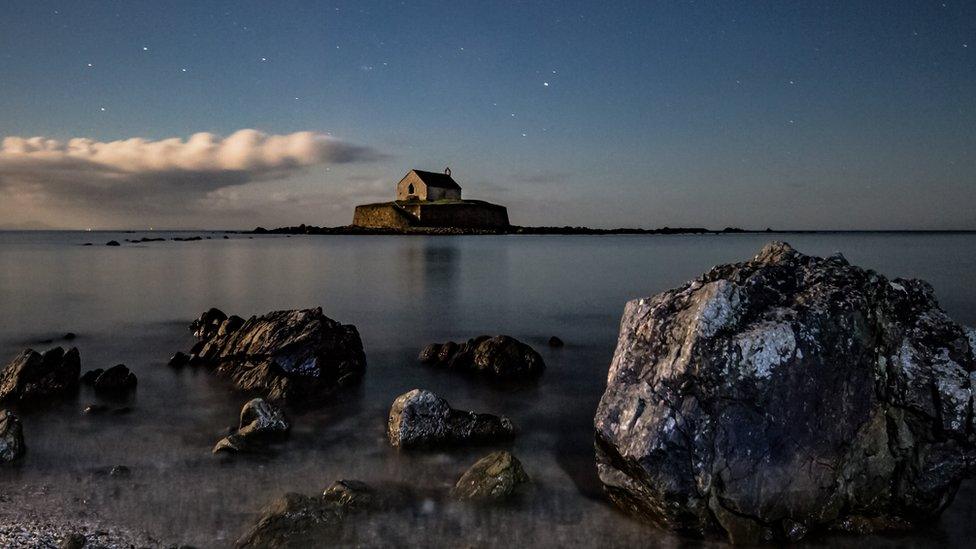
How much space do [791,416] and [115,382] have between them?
30.8 ft

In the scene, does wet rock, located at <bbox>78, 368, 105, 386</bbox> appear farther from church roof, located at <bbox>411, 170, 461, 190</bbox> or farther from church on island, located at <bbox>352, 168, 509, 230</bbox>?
church roof, located at <bbox>411, 170, 461, 190</bbox>

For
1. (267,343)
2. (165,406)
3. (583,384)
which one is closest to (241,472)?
(165,406)

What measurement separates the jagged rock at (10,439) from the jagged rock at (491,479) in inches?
190

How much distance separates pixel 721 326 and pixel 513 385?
491 cm

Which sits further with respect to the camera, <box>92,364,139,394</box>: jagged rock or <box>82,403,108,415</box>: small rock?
<box>92,364,139,394</box>: jagged rock

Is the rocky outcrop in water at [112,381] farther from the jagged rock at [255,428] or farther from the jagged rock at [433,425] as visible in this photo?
the jagged rock at [433,425]

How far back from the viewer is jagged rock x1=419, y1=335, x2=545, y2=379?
1014 cm

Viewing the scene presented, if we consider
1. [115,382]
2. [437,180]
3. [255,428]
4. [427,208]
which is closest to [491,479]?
[255,428]

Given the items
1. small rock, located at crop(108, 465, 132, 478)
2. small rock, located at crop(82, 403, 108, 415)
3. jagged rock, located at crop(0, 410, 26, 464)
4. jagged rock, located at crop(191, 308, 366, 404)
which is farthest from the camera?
jagged rock, located at crop(191, 308, 366, 404)

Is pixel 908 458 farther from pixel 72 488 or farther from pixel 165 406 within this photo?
pixel 165 406

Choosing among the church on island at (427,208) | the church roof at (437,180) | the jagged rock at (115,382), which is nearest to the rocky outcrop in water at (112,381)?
the jagged rock at (115,382)

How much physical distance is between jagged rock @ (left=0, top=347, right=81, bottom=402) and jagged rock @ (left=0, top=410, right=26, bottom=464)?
7.10ft

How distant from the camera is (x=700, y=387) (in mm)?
4945

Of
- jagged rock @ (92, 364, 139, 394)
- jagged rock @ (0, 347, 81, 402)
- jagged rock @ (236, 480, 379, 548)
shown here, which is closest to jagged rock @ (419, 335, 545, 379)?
jagged rock @ (236, 480, 379, 548)
